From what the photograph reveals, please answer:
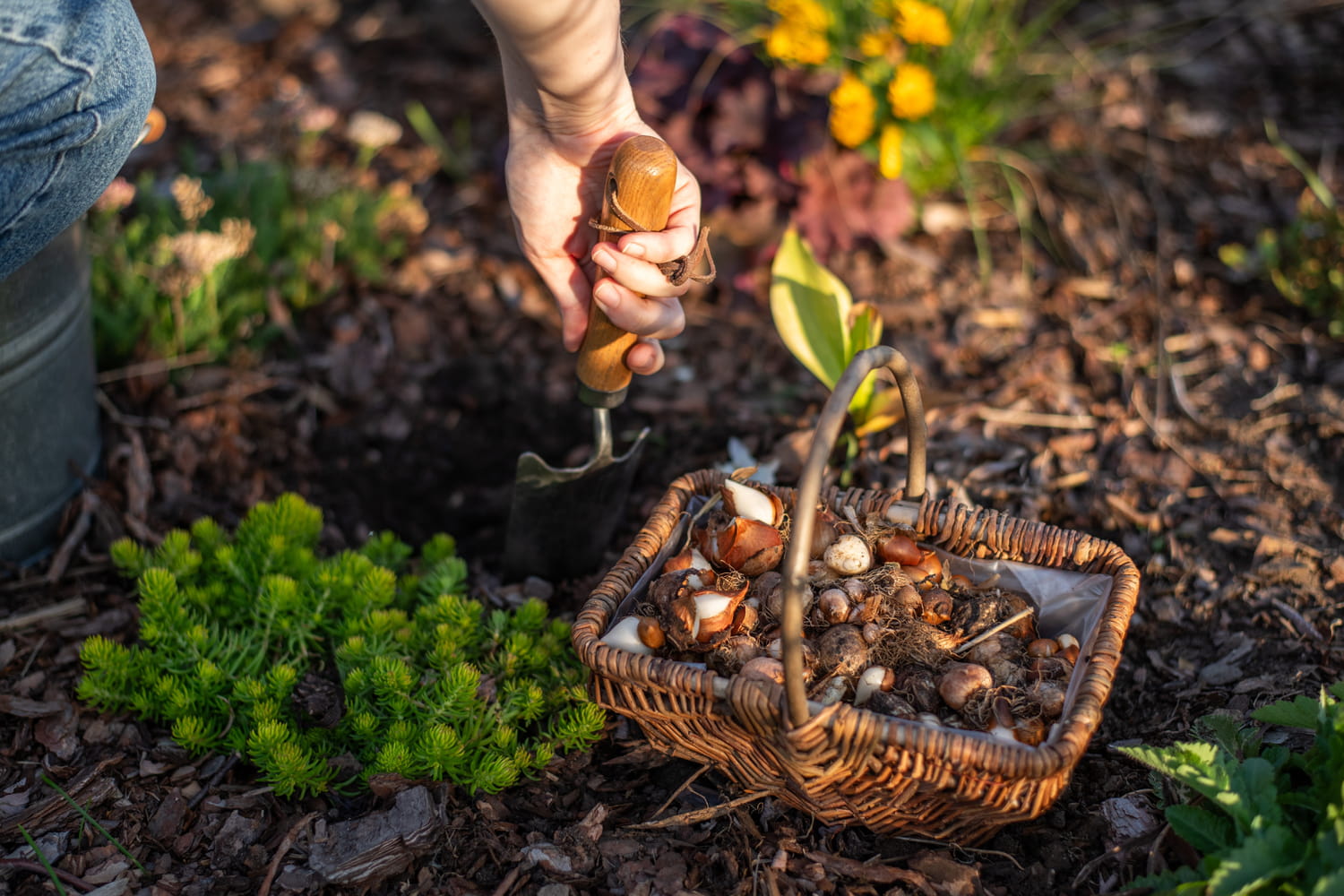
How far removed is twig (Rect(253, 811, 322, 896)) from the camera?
1465 millimetres

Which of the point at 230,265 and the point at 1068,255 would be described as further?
the point at 1068,255

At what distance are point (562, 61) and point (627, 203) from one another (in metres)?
0.23

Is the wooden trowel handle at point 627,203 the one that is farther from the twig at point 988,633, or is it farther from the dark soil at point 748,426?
the twig at point 988,633

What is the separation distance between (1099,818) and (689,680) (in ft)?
2.34

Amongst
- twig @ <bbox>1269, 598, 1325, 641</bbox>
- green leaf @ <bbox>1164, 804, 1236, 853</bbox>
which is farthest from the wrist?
twig @ <bbox>1269, 598, 1325, 641</bbox>

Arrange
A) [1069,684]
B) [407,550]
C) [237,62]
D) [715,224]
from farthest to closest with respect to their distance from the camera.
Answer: [237,62]
[715,224]
[407,550]
[1069,684]

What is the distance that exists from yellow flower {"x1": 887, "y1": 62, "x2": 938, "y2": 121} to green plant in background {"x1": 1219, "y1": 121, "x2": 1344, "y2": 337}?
98cm

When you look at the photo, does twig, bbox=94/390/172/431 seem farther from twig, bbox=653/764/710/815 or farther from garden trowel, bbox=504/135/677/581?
twig, bbox=653/764/710/815

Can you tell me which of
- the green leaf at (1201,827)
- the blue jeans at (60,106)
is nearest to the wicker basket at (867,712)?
the green leaf at (1201,827)

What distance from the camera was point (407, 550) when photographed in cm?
198

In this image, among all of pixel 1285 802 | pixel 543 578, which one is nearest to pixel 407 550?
pixel 543 578

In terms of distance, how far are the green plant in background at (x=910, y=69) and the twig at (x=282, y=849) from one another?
1976 mm

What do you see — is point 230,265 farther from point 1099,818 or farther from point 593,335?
point 1099,818

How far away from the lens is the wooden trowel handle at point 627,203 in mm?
1504
